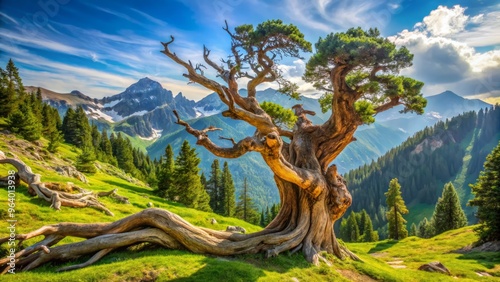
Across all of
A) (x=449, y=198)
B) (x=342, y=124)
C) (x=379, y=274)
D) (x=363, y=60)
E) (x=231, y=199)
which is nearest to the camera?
(x=379, y=274)

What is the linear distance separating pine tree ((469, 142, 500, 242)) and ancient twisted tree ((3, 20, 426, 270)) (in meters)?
25.0

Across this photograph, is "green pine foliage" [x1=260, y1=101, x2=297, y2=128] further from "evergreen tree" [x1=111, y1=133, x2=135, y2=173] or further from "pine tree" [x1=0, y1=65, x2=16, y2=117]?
"evergreen tree" [x1=111, y1=133, x2=135, y2=173]

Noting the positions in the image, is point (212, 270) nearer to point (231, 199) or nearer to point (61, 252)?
point (61, 252)

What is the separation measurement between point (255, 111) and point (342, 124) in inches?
248

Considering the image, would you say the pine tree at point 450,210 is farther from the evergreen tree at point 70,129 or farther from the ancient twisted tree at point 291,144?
the evergreen tree at point 70,129

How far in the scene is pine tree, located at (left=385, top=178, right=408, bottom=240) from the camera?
60.8 metres

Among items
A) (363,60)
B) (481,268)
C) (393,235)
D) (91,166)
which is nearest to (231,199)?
(91,166)

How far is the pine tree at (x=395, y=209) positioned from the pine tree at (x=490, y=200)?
20.6 m

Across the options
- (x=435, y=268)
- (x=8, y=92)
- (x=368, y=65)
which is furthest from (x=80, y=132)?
(x=435, y=268)

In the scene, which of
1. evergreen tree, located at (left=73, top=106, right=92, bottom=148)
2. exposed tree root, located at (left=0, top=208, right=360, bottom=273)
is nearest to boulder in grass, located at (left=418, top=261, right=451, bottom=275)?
exposed tree root, located at (left=0, top=208, right=360, bottom=273)

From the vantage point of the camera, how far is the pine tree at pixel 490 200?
35.1 metres

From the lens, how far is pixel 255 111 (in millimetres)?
18703

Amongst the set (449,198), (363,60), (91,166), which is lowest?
(91,166)

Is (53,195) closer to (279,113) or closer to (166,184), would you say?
(279,113)
